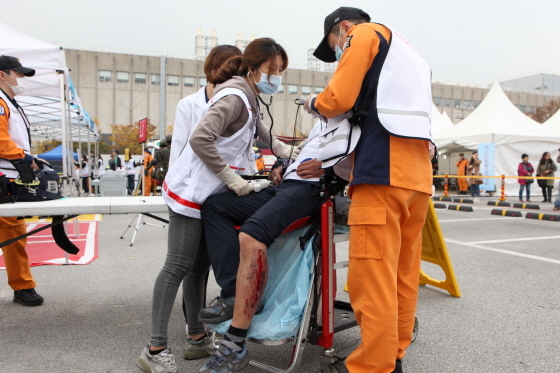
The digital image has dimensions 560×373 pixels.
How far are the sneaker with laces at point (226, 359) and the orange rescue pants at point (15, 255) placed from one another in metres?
2.38

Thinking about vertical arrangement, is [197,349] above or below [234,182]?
below

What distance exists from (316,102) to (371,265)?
83 centimetres

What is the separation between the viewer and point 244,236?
7.95ft

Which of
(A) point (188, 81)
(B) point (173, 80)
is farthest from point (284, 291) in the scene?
(A) point (188, 81)

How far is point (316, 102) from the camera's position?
2.32 metres

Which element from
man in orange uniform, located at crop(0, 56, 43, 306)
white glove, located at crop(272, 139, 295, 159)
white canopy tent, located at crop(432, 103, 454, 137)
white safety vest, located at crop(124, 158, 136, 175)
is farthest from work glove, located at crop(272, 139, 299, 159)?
white canopy tent, located at crop(432, 103, 454, 137)

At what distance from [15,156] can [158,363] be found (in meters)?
2.05

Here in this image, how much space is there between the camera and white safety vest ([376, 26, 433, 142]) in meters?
2.20

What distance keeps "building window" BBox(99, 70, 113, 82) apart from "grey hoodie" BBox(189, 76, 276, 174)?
171 ft

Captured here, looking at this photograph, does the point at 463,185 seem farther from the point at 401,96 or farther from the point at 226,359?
the point at 226,359

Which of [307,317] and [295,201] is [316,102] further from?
[307,317]

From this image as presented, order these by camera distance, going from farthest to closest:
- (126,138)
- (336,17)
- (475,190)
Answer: (126,138) → (475,190) → (336,17)

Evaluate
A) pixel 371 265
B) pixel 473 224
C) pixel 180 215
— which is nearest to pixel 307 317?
pixel 371 265

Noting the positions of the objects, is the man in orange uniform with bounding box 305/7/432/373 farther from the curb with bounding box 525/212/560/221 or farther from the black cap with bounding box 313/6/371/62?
the curb with bounding box 525/212/560/221
